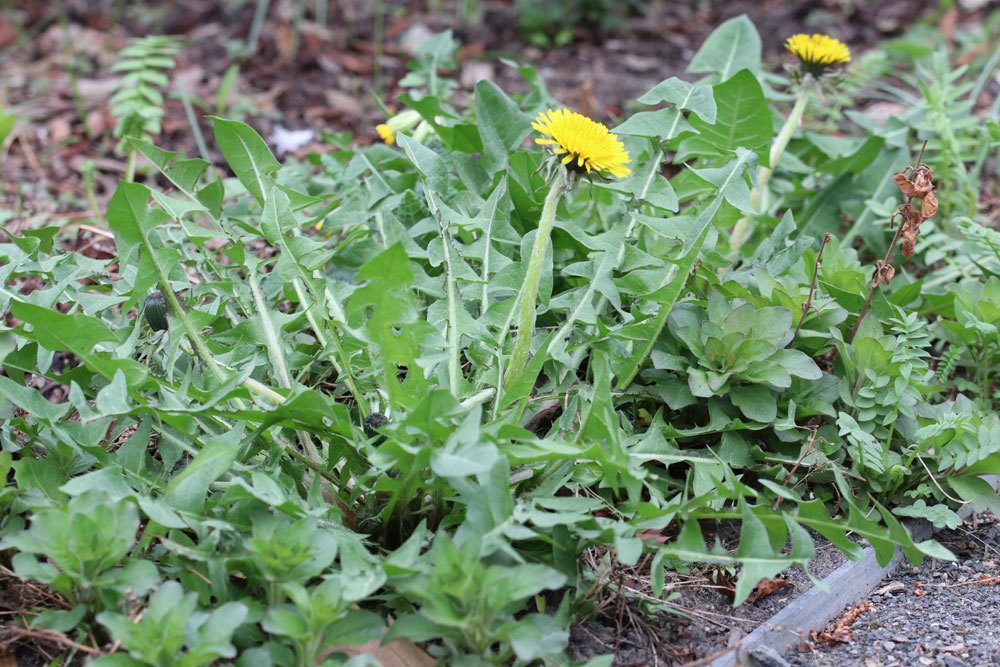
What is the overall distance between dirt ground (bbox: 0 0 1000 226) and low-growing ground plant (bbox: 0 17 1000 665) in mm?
1365

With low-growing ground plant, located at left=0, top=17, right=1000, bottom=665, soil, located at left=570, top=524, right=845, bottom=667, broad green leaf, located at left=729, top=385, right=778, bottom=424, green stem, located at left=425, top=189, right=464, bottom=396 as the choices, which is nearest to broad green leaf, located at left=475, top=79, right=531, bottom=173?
low-growing ground plant, located at left=0, top=17, right=1000, bottom=665

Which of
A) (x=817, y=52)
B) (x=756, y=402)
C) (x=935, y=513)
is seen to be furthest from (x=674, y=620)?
(x=817, y=52)

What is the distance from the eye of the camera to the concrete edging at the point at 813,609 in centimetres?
162

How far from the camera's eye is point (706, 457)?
1.93 m

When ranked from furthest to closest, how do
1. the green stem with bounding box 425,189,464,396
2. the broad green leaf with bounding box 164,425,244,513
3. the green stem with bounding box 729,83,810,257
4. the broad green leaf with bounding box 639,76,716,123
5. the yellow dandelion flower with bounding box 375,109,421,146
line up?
the yellow dandelion flower with bounding box 375,109,421,146 → the green stem with bounding box 729,83,810,257 → the broad green leaf with bounding box 639,76,716,123 → the green stem with bounding box 425,189,464,396 → the broad green leaf with bounding box 164,425,244,513

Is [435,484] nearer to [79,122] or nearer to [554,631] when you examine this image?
[554,631]

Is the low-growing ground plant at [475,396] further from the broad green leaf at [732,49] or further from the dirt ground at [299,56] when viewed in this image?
the dirt ground at [299,56]

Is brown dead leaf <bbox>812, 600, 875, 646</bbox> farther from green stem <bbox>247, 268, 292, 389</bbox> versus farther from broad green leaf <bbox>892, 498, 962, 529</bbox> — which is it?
green stem <bbox>247, 268, 292, 389</bbox>

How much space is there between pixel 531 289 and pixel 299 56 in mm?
3202

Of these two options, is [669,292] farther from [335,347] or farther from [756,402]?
[335,347]

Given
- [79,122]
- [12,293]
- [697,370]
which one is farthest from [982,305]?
[79,122]

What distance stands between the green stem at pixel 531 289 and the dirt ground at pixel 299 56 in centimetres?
189

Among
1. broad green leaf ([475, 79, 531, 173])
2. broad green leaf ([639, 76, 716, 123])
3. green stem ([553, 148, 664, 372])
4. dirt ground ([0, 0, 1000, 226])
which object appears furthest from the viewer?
dirt ground ([0, 0, 1000, 226])

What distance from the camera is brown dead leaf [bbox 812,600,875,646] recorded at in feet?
5.69
